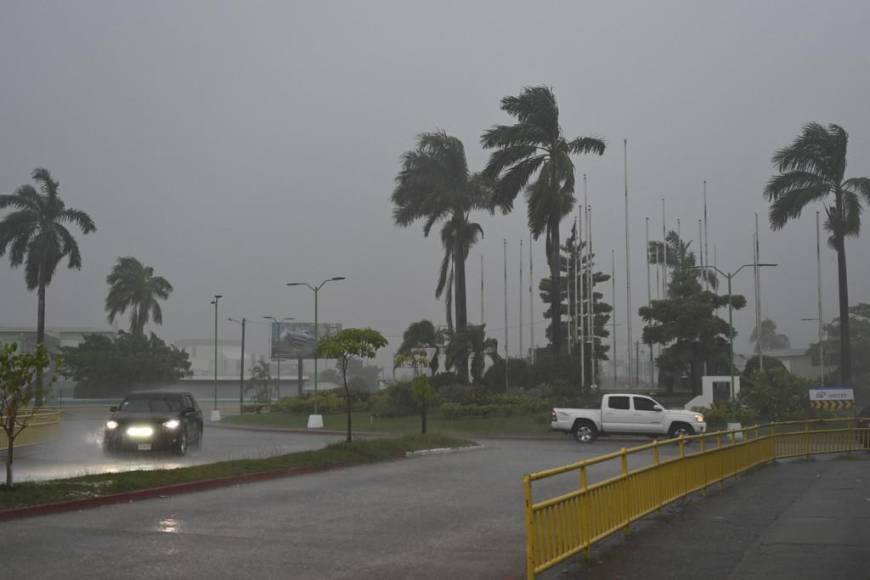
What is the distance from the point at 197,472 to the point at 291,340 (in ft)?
281

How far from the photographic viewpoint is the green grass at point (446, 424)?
42025 mm

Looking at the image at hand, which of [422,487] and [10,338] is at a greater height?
[10,338]

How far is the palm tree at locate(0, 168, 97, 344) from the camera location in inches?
2420

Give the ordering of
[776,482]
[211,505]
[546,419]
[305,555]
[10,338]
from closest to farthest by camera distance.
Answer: [305,555]
[211,505]
[776,482]
[546,419]
[10,338]

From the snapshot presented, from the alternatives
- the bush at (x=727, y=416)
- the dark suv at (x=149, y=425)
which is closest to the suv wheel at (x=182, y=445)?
the dark suv at (x=149, y=425)

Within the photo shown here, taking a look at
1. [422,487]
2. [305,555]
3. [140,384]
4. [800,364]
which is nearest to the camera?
[305,555]

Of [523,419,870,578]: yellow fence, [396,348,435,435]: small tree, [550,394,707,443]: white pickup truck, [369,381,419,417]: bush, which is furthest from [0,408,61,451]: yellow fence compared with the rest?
[369,381,419,417]: bush

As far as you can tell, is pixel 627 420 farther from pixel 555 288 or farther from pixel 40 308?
pixel 40 308

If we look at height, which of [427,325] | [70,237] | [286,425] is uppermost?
[70,237]

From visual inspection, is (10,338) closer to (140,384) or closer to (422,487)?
(140,384)

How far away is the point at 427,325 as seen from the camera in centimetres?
6200

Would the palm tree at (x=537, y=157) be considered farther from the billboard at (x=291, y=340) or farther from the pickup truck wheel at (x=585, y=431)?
the billboard at (x=291, y=340)

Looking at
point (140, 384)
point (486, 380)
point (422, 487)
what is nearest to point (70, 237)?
point (486, 380)

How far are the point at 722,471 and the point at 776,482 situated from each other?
2305 millimetres
